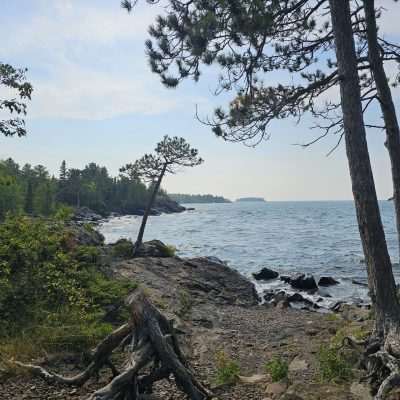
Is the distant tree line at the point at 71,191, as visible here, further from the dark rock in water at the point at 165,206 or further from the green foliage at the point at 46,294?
the green foliage at the point at 46,294

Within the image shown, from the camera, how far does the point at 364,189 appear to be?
20.1 feet

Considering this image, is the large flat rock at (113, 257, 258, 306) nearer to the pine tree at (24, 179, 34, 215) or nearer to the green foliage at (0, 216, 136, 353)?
the green foliage at (0, 216, 136, 353)

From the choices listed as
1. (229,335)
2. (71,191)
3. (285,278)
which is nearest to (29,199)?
(71,191)

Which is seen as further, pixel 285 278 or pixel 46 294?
pixel 285 278

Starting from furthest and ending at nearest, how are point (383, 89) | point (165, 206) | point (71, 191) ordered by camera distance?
1. point (165, 206)
2. point (71, 191)
3. point (383, 89)

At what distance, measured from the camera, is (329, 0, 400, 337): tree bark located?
605cm

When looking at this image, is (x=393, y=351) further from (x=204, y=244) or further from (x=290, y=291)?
(x=204, y=244)

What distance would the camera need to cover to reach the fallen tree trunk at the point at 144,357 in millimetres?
4477

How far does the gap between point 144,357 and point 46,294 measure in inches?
165

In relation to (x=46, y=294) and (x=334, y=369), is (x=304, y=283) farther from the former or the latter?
(x=46, y=294)

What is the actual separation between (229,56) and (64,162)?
90384 millimetres

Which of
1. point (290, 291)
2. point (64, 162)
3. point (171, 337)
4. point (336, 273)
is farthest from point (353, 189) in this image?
point (64, 162)

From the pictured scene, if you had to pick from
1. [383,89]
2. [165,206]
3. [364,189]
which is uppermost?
[383,89]

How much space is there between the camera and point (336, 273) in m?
26.2
